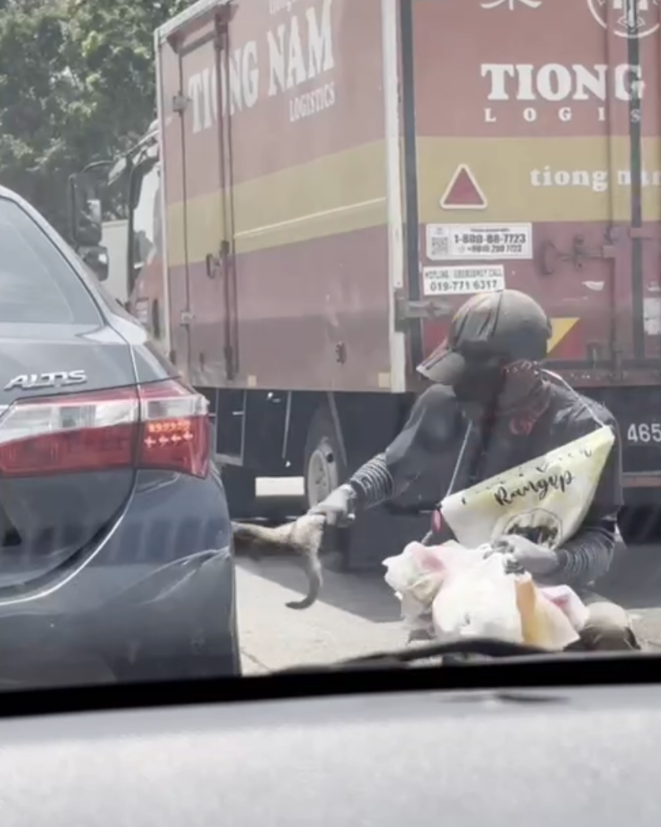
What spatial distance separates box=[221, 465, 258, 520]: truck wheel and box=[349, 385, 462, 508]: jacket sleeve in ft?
0.84

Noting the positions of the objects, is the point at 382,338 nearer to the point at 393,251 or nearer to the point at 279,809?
the point at 393,251

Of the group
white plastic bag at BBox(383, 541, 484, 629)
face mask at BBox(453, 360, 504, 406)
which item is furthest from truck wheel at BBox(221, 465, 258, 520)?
face mask at BBox(453, 360, 504, 406)

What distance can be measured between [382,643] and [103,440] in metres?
0.63

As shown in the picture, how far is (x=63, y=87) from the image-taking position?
4.07 metres

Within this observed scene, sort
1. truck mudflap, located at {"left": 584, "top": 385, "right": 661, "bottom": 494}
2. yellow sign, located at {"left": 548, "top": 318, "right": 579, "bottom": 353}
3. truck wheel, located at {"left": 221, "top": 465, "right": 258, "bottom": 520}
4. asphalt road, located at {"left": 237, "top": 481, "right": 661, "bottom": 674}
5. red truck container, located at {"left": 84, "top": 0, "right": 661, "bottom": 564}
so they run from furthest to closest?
yellow sign, located at {"left": 548, "top": 318, "right": 579, "bottom": 353} → red truck container, located at {"left": 84, "top": 0, "right": 661, "bottom": 564} → truck mudflap, located at {"left": 584, "top": 385, "right": 661, "bottom": 494} → truck wheel, located at {"left": 221, "top": 465, "right": 258, "bottom": 520} → asphalt road, located at {"left": 237, "top": 481, "right": 661, "bottom": 674}

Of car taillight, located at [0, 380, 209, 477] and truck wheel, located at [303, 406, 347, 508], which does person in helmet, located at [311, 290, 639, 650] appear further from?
truck wheel, located at [303, 406, 347, 508]

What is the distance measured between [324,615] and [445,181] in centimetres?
391

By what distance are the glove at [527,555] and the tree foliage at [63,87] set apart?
126 centimetres

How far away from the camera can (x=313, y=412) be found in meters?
7.05

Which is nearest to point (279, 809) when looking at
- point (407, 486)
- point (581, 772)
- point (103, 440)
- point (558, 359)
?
point (581, 772)

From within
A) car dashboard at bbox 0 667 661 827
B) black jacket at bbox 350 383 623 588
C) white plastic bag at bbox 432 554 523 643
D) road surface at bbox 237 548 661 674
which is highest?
black jacket at bbox 350 383 623 588

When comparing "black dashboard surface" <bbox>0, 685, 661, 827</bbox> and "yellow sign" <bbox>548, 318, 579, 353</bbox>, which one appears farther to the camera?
"yellow sign" <bbox>548, 318, 579, 353</bbox>

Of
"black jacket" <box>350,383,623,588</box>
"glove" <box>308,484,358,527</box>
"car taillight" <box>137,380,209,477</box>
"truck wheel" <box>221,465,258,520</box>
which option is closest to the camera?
"car taillight" <box>137,380,209,477</box>

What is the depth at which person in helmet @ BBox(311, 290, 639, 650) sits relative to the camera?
3221mm
